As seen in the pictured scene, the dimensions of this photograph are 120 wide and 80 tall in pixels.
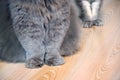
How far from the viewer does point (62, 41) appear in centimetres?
173

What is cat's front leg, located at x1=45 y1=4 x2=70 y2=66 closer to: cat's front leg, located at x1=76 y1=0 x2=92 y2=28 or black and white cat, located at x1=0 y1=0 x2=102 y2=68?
black and white cat, located at x1=0 y1=0 x2=102 y2=68

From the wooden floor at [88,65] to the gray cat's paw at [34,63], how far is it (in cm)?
3

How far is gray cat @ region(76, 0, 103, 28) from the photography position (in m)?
2.39

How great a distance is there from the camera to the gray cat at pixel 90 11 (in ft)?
7.84

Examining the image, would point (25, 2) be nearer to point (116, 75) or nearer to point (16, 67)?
point (16, 67)

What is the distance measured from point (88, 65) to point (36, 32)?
0.44 m

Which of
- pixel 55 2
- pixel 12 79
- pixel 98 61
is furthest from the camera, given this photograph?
pixel 98 61

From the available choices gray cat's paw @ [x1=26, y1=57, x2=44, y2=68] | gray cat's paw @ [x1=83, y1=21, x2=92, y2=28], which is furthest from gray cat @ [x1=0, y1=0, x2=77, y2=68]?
gray cat's paw @ [x1=83, y1=21, x2=92, y2=28]

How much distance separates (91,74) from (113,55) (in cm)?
35

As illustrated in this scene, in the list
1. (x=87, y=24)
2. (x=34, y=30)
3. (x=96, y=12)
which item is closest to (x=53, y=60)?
(x=34, y=30)

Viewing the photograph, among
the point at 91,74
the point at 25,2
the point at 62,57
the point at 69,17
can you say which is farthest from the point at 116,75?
the point at 25,2

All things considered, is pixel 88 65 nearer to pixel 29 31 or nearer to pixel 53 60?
pixel 53 60

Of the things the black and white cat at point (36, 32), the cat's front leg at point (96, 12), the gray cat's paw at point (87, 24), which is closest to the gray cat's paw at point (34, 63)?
the black and white cat at point (36, 32)

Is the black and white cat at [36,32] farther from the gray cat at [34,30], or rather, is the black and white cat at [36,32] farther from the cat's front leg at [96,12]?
the cat's front leg at [96,12]
